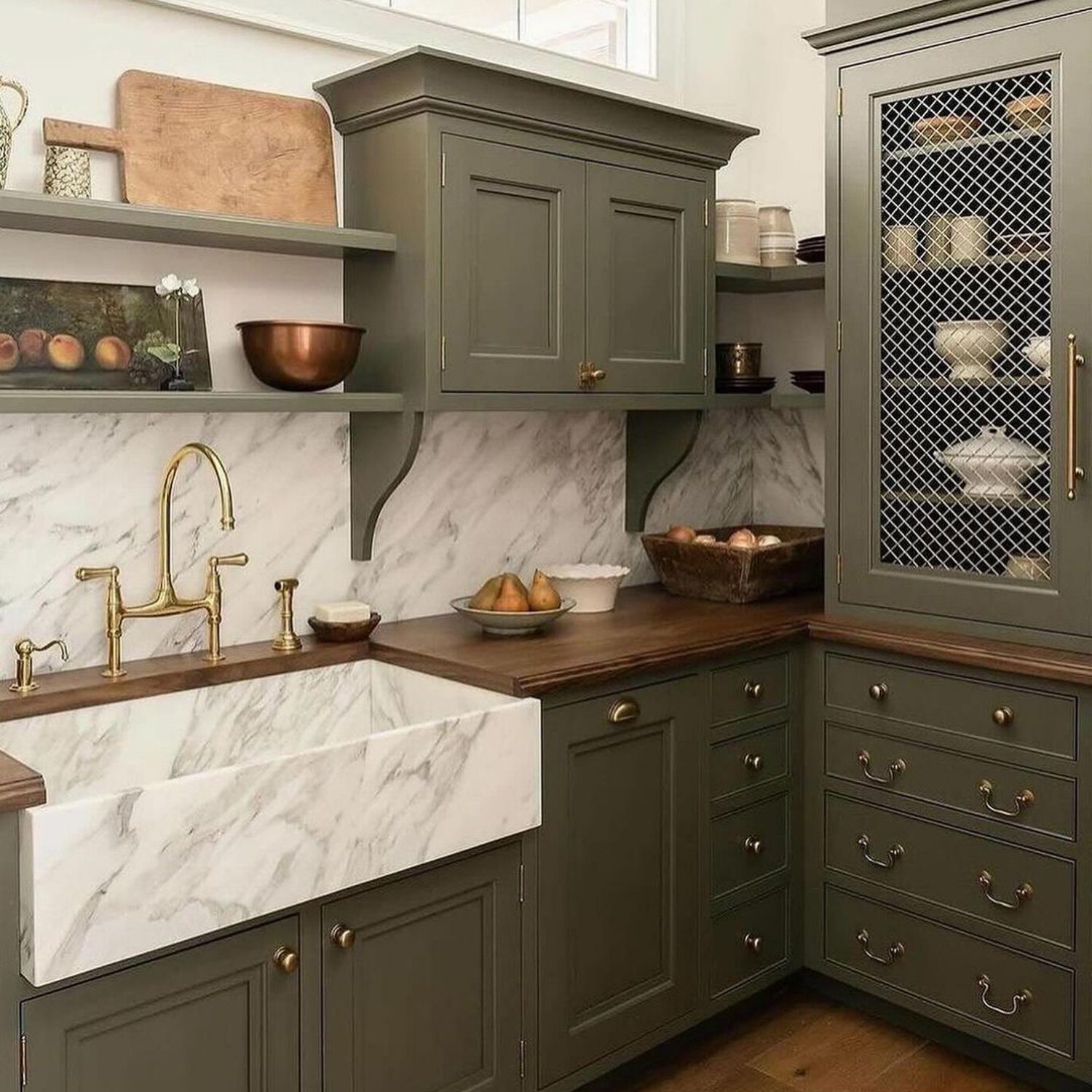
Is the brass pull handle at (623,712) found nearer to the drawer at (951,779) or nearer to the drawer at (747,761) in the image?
the drawer at (747,761)

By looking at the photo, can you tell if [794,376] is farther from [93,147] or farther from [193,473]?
[93,147]

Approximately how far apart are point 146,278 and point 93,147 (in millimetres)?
248

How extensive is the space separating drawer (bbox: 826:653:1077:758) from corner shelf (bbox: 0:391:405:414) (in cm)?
118

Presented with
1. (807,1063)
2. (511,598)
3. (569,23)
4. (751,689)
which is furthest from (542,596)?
(569,23)

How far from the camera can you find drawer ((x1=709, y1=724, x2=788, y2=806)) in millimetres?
2779

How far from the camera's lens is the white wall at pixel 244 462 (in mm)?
2346

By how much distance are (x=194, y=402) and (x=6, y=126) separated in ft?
1.75

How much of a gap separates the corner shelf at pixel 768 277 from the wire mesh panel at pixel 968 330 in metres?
0.42

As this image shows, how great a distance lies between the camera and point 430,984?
2223 mm

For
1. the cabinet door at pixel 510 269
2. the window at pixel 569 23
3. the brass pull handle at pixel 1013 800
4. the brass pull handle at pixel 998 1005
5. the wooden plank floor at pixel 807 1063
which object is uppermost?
the window at pixel 569 23

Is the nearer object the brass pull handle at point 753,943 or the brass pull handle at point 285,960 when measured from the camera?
the brass pull handle at point 285,960

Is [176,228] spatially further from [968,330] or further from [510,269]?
[968,330]

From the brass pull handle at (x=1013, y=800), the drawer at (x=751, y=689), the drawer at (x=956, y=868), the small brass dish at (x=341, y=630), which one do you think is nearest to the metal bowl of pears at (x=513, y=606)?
the small brass dish at (x=341, y=630)

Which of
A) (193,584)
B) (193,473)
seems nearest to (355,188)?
(193,473)
